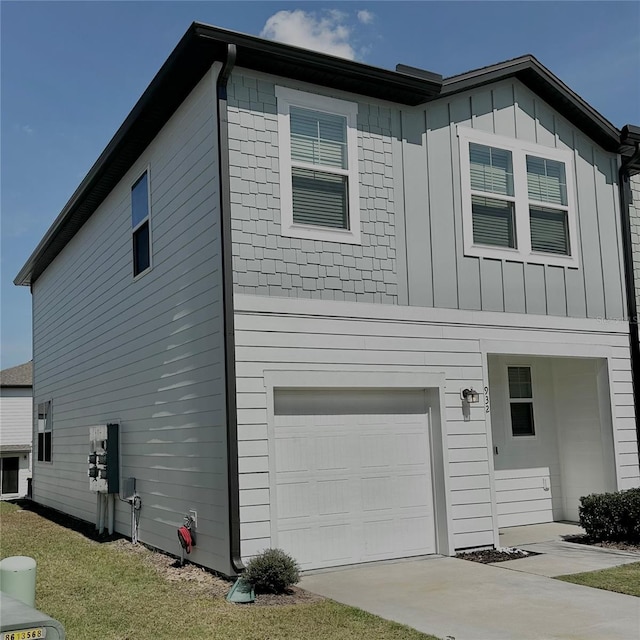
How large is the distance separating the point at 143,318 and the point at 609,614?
7522mm

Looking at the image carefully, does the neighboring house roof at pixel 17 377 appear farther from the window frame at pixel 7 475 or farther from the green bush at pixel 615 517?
the green bush at pixel 615 517

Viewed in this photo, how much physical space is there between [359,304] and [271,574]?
347 centimetres

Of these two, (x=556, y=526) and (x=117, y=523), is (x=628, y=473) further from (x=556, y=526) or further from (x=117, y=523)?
(x=117, y=523)

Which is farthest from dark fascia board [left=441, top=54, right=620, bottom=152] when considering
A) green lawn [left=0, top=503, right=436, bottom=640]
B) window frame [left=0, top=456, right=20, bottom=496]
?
window frame [left=0, top=456, right=20, bottom=496]

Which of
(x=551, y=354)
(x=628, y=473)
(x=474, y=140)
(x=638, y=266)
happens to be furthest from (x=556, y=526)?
(x=474, y=140)

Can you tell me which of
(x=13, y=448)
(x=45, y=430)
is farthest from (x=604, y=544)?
(x=13, y=448)

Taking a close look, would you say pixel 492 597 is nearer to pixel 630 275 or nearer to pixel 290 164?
pixel 290 164

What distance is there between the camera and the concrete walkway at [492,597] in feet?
19.7

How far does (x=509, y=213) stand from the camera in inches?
424

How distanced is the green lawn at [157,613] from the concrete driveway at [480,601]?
0.43 metres

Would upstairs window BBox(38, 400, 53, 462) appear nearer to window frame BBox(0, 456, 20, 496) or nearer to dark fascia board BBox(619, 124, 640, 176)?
window frame BBox(0, 456, 20, 496)

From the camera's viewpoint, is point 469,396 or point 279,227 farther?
point 469,396

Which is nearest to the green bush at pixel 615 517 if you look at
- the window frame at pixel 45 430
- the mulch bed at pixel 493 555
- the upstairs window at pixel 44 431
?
the mulch bed at pixel 493 555

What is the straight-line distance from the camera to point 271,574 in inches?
286
